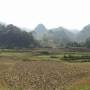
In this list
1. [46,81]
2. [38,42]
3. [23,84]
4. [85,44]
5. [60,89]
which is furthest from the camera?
[38,42]

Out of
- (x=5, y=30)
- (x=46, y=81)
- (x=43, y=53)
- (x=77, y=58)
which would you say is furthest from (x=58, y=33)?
(x=46, y=81)

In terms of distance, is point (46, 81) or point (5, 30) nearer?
point (46, 81)

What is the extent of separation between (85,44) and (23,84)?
76.5 metres

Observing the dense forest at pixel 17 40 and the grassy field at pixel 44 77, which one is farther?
the dense forest at pixel 17 40

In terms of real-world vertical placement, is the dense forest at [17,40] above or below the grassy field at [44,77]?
above

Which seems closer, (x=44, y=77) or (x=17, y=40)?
(x=44, y=77)

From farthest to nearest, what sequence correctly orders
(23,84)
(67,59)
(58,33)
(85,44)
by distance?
(58,33) → (85,44) → (67,59) → (23,84)

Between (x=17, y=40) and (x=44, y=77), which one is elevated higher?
(x=17, y=40)

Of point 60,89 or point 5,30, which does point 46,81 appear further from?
point 5,30

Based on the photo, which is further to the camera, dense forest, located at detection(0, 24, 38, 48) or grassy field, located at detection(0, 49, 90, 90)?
dense forest, located at detection(0, 24, 38, 48)

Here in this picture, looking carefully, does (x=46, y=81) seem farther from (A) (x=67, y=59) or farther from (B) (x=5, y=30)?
(B) (x=5, y=30)

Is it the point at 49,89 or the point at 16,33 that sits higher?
the point at 16,33

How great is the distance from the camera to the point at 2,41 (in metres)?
105

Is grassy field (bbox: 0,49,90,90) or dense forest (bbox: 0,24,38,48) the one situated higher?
dense forest (bbox: 0,24,38,48)
